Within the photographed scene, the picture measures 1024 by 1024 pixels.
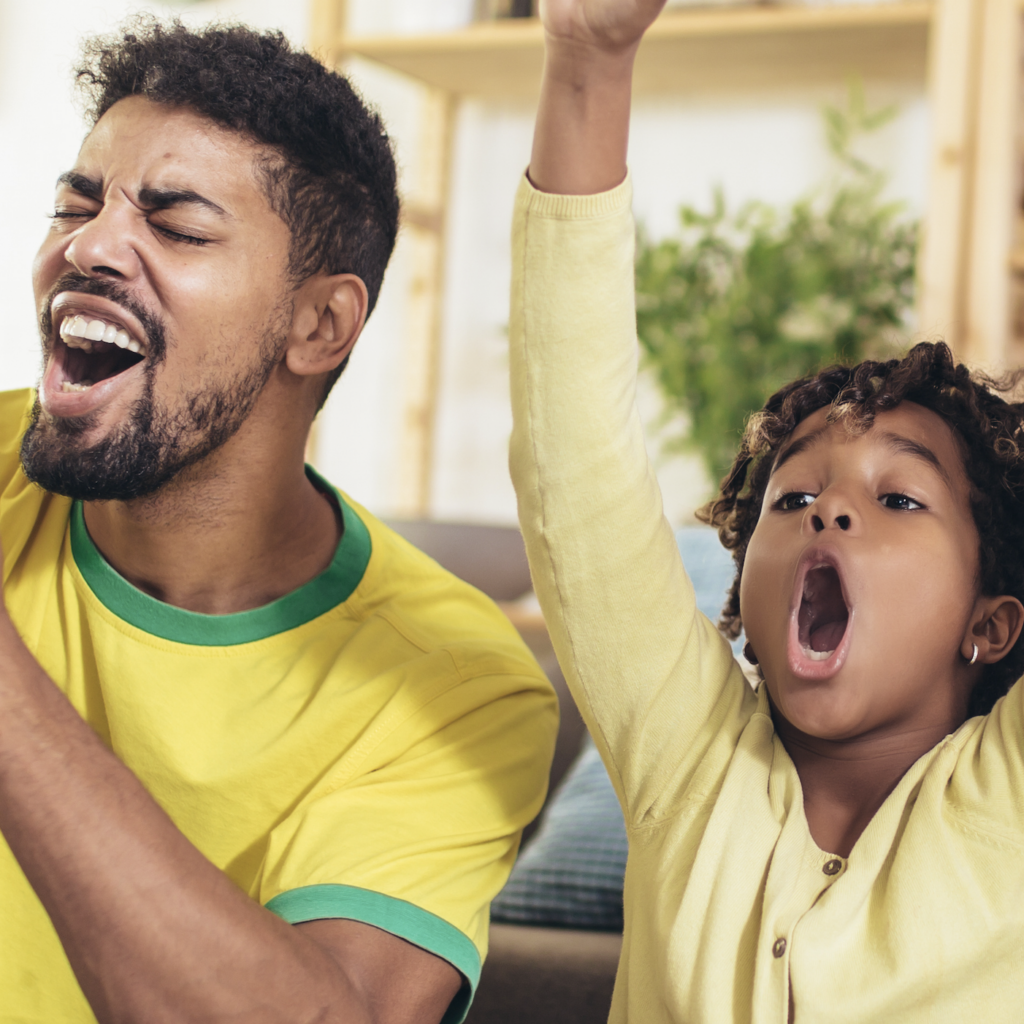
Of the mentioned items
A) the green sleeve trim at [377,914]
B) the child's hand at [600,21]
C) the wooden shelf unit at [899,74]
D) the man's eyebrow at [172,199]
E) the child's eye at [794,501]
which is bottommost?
the green sleeve trim at [377,914]

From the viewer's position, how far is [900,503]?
833 mm

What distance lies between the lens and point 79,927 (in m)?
0.70

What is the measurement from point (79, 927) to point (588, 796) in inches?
31.0

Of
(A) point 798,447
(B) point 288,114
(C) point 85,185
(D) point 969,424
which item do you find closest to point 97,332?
(C) point 85,185

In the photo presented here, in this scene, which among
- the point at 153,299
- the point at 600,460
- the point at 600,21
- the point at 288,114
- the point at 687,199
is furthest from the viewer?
the point at 687,199

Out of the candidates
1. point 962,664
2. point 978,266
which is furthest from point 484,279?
point 962,664

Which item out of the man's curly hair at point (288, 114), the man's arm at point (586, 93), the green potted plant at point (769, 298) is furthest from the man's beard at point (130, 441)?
the green potted plant at point (769, 298)

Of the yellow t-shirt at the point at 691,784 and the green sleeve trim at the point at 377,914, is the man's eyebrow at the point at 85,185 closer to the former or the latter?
the yellow t-shirt at the point at 691,784

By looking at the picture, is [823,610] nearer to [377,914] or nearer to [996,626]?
[996,626]

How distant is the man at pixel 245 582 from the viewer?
875mm

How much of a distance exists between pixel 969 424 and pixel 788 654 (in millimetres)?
242

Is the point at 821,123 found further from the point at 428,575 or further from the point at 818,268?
the point at 428,575

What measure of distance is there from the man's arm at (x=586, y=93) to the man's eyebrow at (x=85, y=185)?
18.8 inches

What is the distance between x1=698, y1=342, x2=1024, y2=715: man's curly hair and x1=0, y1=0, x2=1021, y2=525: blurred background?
968mm
